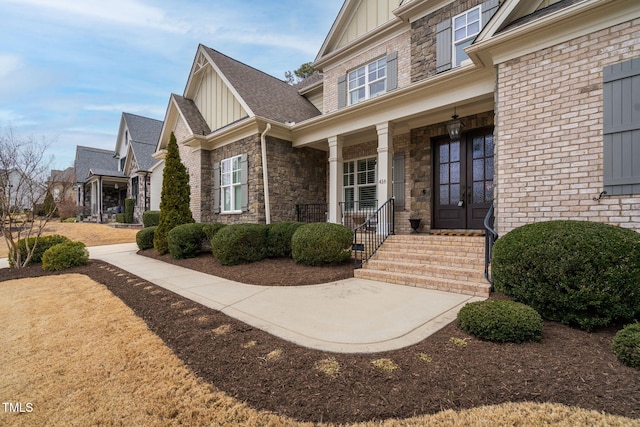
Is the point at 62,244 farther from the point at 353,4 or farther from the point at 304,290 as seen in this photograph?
the point at 353,4

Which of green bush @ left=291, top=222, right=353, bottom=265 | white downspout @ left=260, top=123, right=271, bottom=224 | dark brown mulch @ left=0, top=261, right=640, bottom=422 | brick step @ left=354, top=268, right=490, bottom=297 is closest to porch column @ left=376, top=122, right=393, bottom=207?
green bush @ left=291, top=222, right=353, bottom=265

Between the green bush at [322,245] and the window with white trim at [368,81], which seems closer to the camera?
the green bush at [322,245]

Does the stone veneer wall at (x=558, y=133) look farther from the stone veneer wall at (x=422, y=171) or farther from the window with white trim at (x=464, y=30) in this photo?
the stone veneer wall at (x=422, y=171)

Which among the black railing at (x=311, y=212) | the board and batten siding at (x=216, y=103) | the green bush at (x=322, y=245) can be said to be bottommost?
the green bush at (x=322, y=245)

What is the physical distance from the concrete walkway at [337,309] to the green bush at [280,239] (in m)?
1.81

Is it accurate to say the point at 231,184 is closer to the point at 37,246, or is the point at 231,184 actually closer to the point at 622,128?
the point at 37,246

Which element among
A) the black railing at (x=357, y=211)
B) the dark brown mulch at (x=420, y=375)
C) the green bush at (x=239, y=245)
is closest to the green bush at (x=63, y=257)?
the green bush at (x=239, y=245)

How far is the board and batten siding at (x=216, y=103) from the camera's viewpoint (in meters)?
10.2

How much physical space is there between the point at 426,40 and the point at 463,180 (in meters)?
4.02

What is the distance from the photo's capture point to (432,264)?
5.45m

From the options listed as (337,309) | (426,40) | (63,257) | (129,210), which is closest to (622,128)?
(337,309)

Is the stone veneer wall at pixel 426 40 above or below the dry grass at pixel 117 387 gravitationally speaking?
above

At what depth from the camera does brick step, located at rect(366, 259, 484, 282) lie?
4801mm

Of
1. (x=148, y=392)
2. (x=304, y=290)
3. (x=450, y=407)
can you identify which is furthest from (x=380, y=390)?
(x=304, y=290)
